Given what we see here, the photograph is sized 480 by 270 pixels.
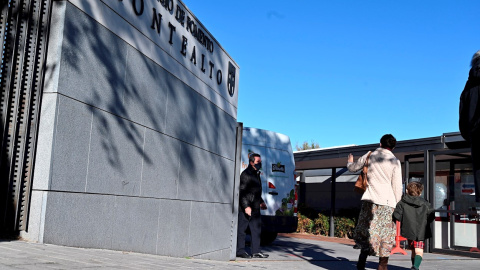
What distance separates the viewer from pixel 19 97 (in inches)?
180

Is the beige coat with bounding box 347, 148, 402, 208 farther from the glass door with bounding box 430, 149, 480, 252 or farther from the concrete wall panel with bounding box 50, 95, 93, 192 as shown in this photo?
the glass door with bounding box 430, 149, 480, 252

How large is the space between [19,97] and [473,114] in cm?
358

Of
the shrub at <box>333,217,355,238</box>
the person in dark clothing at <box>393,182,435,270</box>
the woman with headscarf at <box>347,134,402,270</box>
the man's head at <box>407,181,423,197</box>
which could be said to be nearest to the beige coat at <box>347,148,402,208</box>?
the woman with headscarf at <box>347,134,402,270</box>

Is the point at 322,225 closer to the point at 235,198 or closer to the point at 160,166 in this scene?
the point at 235,198

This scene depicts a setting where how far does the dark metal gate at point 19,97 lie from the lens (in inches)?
175

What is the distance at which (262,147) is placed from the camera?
11.5 meters

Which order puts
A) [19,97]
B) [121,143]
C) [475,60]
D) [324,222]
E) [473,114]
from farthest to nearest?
[324,222] → [121,143] → [19,97] → [475,60] → [473,114]

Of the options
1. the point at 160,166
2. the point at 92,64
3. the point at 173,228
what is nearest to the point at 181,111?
the point at 160,166

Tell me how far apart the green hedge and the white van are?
6046 millimetres

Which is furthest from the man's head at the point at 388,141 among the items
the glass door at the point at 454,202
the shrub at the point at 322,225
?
the shrub at the point at 322,225

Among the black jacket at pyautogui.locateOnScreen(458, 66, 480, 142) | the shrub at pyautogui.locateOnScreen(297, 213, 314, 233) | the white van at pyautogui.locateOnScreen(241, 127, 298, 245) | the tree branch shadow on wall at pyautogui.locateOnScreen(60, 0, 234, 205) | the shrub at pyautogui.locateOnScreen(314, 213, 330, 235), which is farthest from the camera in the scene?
the shrub at pyautogui.locateOnScreen(297, 213, 314, 233)

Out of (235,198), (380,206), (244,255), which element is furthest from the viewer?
(235,198)

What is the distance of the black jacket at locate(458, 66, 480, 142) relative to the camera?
376cm

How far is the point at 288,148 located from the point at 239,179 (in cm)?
304
